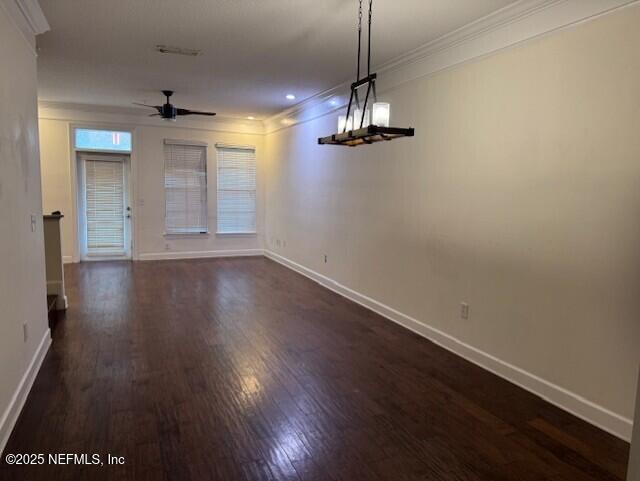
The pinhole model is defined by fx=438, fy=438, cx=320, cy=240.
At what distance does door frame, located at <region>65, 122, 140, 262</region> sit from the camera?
25.3 ft

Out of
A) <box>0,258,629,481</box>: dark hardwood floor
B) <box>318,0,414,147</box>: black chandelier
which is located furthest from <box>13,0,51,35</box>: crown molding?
<box>0,258,629,481</box>: dark hardwood floor

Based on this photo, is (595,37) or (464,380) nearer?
(595,37)

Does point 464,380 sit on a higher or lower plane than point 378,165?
lower

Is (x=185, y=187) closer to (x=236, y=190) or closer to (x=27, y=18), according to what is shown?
(x=236, y=190)

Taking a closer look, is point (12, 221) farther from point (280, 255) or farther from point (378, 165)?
point (280, 255)

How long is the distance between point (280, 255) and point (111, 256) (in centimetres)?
320

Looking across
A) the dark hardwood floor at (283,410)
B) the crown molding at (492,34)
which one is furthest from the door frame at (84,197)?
the crown molding at (492,34)

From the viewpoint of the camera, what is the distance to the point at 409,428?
8.45ft

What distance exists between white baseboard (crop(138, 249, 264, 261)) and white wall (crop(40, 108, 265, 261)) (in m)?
0.02

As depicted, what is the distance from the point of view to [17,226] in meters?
2.79

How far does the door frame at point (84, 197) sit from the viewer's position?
7941 mm

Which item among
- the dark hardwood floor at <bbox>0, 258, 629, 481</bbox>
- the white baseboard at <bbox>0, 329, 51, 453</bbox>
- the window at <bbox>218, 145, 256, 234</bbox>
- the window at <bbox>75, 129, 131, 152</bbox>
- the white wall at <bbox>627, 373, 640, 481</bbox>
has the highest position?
the window at <bbox>75, 129, 131, 152</bbox>

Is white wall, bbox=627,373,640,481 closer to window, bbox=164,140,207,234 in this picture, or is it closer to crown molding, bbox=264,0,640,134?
crown molding, bbox=264,0,640,134

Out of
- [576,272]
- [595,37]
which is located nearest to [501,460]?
[576,272]
